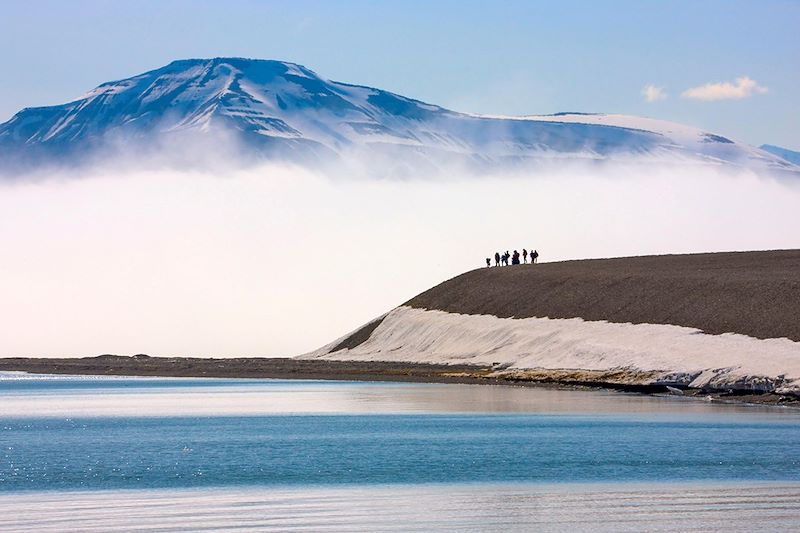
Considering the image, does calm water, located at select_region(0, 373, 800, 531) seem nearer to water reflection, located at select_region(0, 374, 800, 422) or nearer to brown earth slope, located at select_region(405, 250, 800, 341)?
water reflection, located at select_region(0, 374, 800, 422)

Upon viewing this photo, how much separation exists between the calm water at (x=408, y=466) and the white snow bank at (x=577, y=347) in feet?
17.6

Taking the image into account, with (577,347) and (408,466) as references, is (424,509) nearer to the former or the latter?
(408,466)

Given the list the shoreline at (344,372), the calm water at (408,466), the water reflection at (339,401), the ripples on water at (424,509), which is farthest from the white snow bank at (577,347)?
the ripples on water at (424,509)

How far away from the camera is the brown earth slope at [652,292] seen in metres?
86.5

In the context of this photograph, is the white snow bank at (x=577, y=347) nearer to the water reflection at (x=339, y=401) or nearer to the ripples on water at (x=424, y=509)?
the water reflection at (x=339, y=401)

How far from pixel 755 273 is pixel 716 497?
6693 centimetres

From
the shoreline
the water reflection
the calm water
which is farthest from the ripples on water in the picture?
the shoreline

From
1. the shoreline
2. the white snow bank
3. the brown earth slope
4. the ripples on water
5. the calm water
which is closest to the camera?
the ripples on water

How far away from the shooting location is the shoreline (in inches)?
2950

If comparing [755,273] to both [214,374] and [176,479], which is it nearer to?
[214,374]

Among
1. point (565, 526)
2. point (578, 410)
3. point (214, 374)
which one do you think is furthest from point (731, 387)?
point (214, 374)

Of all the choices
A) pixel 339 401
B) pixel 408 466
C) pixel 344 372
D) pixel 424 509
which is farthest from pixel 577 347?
pixel 424 509

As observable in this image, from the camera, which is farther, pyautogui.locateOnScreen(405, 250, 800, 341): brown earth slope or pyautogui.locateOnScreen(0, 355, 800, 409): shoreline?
pyautogui.locateOnScreen(405, 250, 800, 341): brown earth slope

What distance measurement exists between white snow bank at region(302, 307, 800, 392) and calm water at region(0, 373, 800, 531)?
5.35 m
